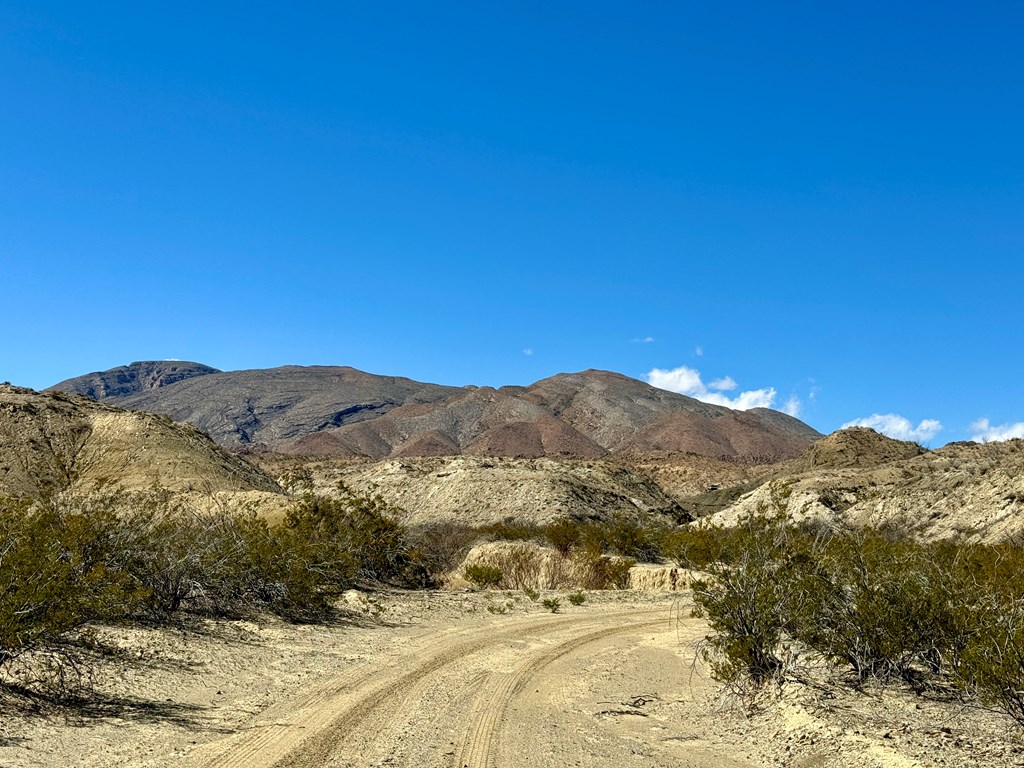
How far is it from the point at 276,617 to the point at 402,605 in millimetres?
4647

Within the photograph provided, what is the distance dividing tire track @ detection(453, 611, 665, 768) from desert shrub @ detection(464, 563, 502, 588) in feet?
37.1

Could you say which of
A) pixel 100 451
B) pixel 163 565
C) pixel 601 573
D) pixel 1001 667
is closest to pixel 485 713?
pixel 1001 667

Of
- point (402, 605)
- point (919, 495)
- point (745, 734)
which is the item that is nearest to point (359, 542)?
point (402, 605)

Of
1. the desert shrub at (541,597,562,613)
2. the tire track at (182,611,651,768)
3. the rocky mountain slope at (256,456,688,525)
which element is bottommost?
the desert shrub at (541,597,562,613)

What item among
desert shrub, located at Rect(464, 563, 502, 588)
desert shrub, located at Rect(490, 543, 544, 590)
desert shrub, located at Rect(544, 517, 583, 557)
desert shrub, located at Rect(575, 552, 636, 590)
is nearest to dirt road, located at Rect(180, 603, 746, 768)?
desert shrub, located at Rect(464, 563, 502, 588)

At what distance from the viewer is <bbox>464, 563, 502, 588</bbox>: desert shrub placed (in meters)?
28.6

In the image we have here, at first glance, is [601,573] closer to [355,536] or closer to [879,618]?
[355,536]

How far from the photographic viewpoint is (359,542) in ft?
84.2

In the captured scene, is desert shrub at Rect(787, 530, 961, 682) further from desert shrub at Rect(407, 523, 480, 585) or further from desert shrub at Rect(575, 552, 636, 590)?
desert shrub at Rect(575, 552, 636, 590)

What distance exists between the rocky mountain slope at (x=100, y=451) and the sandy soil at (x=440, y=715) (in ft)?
83.9

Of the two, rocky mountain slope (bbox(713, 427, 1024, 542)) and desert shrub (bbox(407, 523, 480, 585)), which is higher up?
rocky mountain slope (bbox(713, 427, 1024, 542))

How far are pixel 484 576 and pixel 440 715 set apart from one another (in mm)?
18654

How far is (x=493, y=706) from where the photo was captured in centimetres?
1078

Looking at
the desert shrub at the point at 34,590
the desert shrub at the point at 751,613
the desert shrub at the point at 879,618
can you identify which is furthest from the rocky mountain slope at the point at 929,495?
the desert shrub at the point at 34,590
